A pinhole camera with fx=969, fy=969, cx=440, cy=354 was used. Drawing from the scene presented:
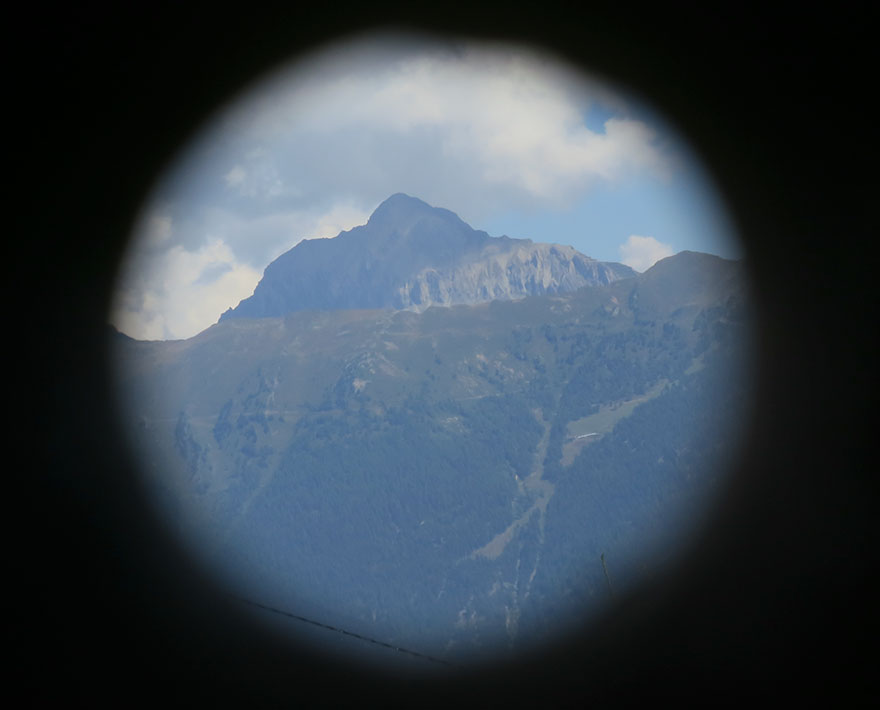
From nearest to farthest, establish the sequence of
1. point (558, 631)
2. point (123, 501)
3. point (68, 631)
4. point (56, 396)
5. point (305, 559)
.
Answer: point (68, 631) → point (123, 501) → point (56, 396) → point (558, 631) → point (305, 559)

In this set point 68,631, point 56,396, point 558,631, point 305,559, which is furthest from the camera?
point 305,559

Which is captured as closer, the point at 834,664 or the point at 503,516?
the point at 834,664

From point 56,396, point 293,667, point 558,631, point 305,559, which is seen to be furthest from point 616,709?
point 305,559

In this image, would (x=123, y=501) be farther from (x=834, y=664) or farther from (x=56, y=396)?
(x=834, y=664)

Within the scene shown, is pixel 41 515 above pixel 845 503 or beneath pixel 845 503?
beneath

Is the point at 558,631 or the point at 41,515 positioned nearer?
the point at 41,515

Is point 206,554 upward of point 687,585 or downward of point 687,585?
downward

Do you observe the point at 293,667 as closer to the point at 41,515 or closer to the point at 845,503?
the point at 41,515

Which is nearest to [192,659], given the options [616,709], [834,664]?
[616,709]

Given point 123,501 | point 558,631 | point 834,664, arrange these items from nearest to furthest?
point 834,664, point 123,501, point 558,631
